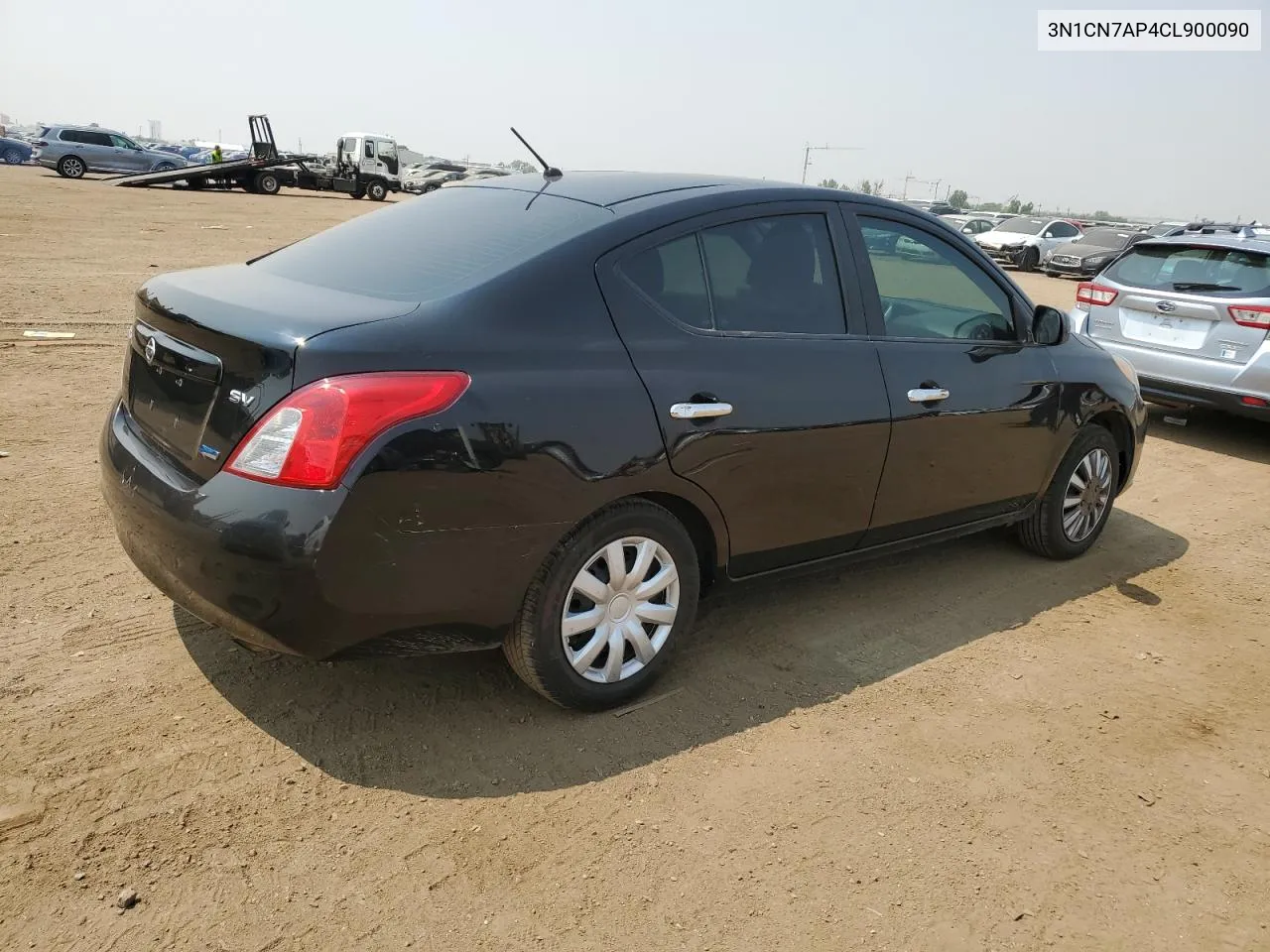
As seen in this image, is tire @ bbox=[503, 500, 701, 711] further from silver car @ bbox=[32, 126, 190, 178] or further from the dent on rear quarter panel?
silver car @ bbox=[32, 126, 190, 178]

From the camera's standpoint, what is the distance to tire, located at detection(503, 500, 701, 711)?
3.05 m

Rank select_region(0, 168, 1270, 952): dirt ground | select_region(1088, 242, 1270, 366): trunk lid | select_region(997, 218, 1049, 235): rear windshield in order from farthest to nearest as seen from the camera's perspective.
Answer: select_region(997, 218, 1049, 235): rear windshield → select_region(1088, 242, 1270, 366): trunk lid → select_region(0, 168, 1270, 952): dirt ground

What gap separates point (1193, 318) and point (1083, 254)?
1915 cm

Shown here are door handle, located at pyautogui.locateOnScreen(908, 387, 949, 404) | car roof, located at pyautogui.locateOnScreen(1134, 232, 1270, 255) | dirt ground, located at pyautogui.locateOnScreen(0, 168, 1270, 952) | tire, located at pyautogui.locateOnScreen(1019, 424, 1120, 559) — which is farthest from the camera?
car roof, located at pyautogui.locateOnScreen(1134, 232, 1270, 255)

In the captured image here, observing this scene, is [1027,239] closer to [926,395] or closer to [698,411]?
[926,395]

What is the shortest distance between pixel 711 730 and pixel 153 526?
5.90 ft

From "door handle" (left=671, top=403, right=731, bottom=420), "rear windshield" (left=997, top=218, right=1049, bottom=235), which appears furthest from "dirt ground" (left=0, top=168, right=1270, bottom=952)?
"rear windshield" (left=997, top=218, right=1049, bottom=235)

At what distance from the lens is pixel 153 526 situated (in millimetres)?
2885

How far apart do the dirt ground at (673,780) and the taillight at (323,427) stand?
892 mm

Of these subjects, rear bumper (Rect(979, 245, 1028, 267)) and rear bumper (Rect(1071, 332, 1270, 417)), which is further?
rear bumper (Rect(979, 245, 1028, 267))

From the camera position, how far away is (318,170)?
121 ft

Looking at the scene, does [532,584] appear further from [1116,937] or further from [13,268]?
[13,268]

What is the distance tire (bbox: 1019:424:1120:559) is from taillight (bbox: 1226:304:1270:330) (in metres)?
2.92

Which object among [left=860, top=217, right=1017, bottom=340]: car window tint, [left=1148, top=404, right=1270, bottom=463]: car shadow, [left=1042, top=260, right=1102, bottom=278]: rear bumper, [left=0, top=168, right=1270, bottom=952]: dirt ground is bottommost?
[left=1042, top=260, right=1102, bottom=278]: rear bumper
